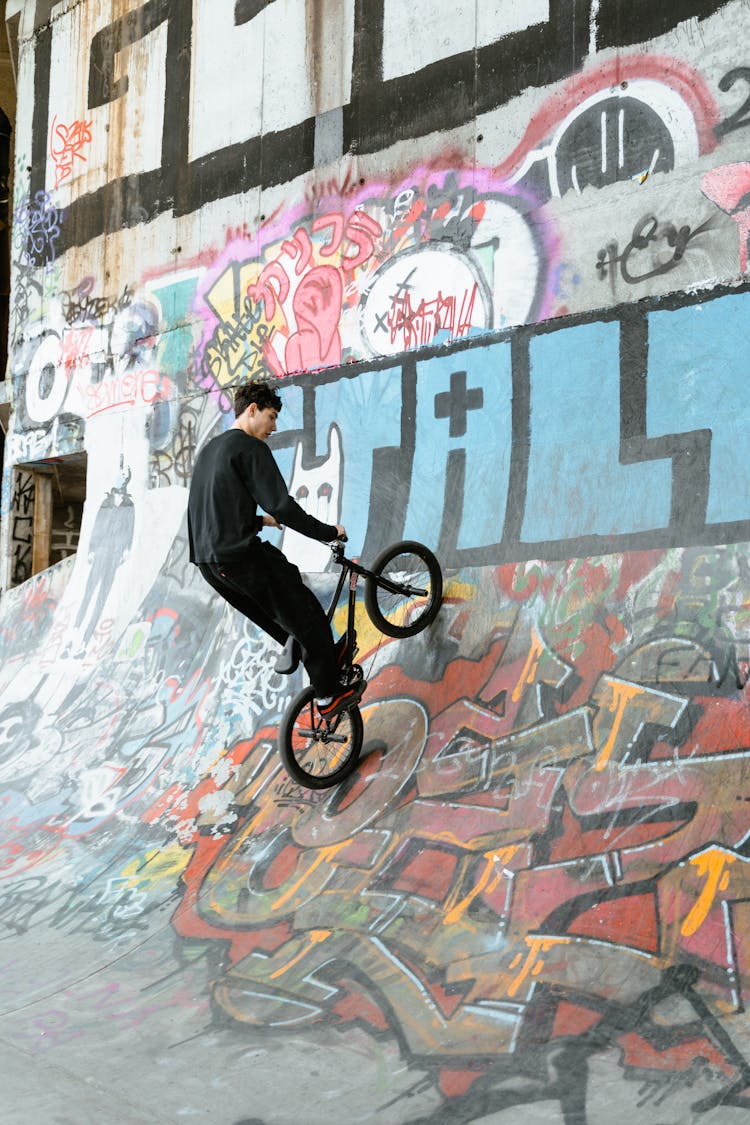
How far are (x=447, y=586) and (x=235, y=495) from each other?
1956mm

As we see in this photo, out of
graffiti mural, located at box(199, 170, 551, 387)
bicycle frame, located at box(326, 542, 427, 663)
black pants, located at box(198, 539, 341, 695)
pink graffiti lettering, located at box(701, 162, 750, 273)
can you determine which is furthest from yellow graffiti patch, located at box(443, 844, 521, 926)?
graffiti mural, located at box(199, 170, 551, 387)

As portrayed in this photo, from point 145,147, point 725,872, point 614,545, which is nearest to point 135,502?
point 145,147

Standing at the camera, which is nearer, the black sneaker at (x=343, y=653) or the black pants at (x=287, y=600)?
Result: the black pants at (x=287, y=600)

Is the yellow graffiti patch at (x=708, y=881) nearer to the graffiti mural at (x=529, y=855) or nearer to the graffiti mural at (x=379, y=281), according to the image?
the graffiti mural at (x=529, y=855)

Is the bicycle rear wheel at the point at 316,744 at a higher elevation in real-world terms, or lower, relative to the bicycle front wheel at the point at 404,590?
lower

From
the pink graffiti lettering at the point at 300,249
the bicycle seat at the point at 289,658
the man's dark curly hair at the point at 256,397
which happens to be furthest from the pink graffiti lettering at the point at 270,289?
the bicycle seat at the point at 289,658

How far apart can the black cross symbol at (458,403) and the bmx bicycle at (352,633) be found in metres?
1.20

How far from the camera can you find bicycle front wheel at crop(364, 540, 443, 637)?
24.8 ft

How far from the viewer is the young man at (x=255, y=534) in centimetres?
690

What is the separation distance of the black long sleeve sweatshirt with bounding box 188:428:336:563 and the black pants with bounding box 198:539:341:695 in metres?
0.10

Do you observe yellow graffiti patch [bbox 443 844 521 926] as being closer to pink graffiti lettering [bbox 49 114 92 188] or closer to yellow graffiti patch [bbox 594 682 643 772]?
yellow graffiti patch [bbox 594 682 643 772]

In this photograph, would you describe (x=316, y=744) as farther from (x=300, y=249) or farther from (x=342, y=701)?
(x=300, y=249)

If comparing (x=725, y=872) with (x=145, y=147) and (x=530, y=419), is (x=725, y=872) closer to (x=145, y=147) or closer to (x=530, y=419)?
(x=530, y=419)

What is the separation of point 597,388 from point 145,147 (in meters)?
7.50
